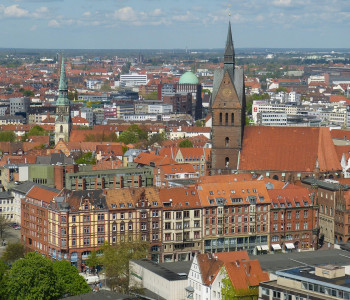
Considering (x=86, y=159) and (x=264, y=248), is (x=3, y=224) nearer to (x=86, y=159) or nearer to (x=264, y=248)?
(x=264, y=248)

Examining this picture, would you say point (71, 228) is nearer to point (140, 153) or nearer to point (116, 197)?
point (116, 197)

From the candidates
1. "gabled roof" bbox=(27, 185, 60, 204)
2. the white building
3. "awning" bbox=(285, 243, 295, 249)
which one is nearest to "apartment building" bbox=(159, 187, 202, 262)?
"awning" bbox=(285, 243, 295, 249)

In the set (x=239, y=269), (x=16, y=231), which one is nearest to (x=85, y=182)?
(x=16, y=231)

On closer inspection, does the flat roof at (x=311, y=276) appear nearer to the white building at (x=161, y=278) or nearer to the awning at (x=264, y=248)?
the white building at (x=161, y=278)

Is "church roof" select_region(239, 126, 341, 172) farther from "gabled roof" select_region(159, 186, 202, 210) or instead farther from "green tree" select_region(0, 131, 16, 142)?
"green tree" select_region(0, 131, 16, 142)

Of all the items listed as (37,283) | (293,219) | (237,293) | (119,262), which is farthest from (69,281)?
(293,219)
